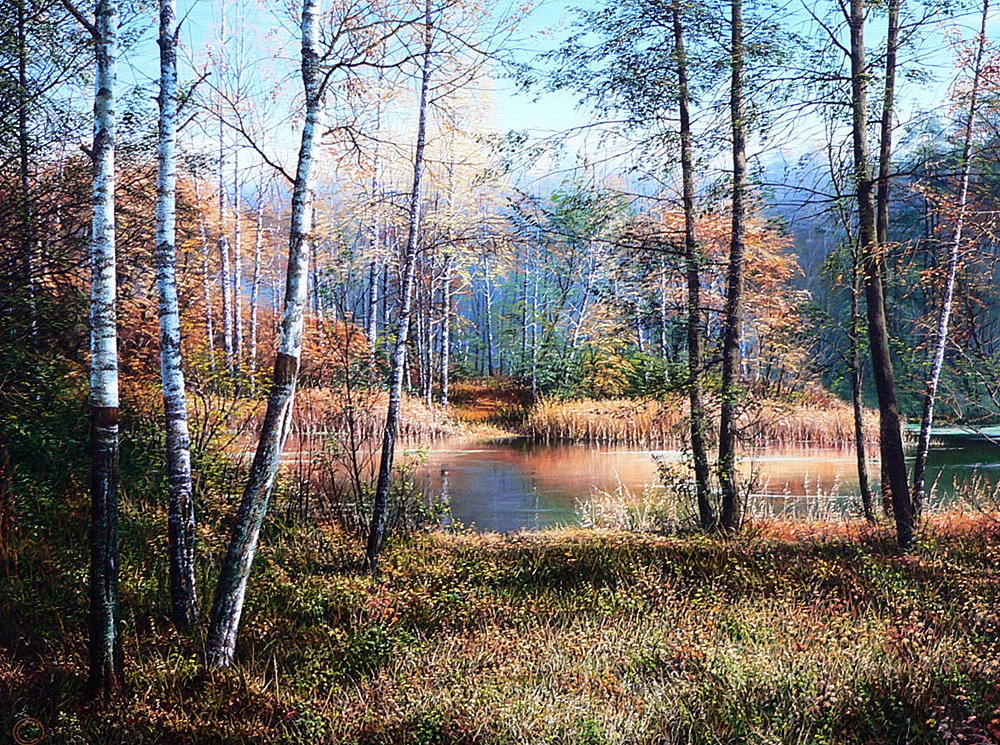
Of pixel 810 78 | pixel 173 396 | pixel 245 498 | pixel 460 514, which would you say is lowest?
pixel 460 514

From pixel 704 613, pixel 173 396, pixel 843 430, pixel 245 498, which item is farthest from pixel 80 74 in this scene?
pixel 843 430

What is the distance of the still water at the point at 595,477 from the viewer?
10.1 meters

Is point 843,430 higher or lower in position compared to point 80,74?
lower

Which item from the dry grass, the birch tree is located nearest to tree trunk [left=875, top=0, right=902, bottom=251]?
the birch tree

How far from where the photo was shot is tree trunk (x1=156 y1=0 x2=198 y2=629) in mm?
4281

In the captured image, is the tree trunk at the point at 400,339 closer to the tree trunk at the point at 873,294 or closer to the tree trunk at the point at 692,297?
the tree trunk at the point at 692,297

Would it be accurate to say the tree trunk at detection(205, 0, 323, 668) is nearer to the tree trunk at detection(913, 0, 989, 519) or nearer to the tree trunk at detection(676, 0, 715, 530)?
the tree trunk at detection(676, 0, 715, 530)

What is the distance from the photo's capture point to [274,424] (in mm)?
4059

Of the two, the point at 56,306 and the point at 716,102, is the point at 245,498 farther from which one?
the point at 716,102

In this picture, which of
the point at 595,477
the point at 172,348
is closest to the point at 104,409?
the point at 172,348

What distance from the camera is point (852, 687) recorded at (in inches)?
146

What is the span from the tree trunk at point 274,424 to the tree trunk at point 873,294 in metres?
4.97

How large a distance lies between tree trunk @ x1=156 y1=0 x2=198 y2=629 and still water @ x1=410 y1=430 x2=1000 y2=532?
4.94 metres

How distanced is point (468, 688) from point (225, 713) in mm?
1215
